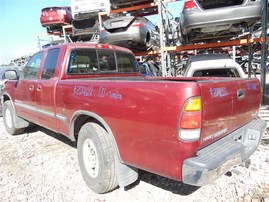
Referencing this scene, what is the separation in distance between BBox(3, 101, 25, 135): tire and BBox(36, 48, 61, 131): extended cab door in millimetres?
1523

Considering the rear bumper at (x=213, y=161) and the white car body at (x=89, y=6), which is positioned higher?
the white car body at (x=89, y=6)

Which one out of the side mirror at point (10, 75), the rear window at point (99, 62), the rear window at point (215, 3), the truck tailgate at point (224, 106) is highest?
the rear window at point (215, 3)

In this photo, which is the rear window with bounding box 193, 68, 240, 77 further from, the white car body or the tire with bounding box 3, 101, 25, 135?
the white car body

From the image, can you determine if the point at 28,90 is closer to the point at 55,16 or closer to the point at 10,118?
the point at 10,118

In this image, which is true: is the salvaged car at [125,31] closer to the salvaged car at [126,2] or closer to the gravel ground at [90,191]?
the salvaged car at [126,2]

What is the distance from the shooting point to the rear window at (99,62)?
3689 mm

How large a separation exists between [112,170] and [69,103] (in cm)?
106

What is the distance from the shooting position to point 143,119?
85.2 inches

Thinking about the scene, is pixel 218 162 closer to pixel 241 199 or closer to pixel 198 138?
pixel 198 138

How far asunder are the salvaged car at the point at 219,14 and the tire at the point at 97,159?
3.72m

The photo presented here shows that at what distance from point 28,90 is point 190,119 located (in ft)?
11.0

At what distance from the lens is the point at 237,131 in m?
2.69

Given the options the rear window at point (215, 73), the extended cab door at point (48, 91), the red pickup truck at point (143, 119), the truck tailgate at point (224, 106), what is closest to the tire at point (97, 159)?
the red pickup truck at point (143, 119)

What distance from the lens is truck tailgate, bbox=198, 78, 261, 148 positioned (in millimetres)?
2066
